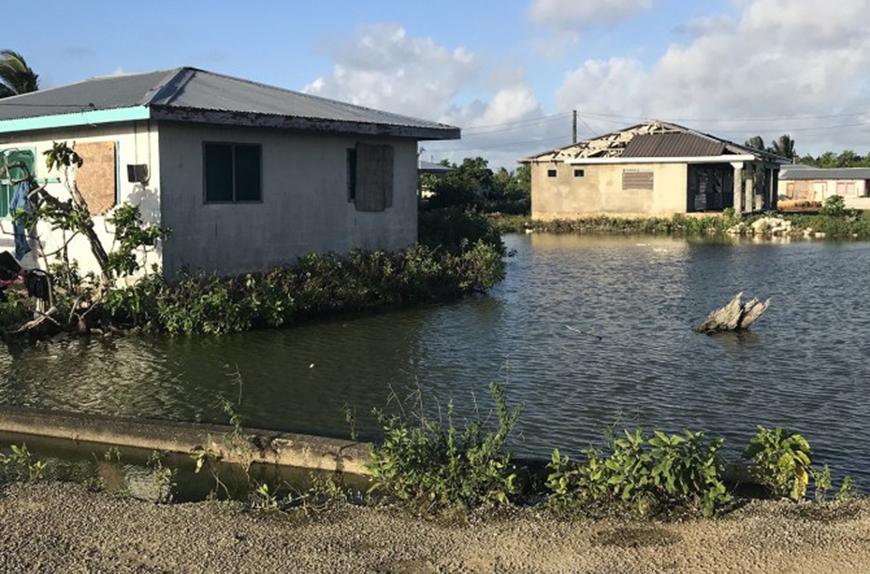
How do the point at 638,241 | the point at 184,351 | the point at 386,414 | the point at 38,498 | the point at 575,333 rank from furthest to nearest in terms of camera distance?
the point at 638,241, the point at 575,333, the point at 184,351, the point at 386,414, the point at 38,498

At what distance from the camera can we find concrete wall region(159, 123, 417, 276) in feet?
47.0

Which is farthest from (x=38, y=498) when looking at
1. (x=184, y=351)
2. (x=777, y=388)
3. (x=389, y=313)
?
(x=389, y=313)

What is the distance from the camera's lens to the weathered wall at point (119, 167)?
14.0 meters

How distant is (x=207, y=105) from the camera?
1430 centimetres

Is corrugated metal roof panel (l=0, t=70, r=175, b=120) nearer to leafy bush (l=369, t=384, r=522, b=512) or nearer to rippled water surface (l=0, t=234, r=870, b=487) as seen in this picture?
rippled water surface (l=0, t=234, r=870, b=487)

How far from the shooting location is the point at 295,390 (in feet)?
34.7

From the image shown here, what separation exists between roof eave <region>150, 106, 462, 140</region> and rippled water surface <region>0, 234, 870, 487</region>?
3256 mm

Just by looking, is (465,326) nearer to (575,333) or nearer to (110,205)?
(575,333)

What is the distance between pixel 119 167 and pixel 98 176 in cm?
49

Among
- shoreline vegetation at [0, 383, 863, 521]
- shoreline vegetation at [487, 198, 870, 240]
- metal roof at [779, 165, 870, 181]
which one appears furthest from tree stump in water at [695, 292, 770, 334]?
metal roof at [779, 165, 870, 181]

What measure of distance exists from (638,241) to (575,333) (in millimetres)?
22077

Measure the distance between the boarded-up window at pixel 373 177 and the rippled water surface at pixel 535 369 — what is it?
2.69 metres

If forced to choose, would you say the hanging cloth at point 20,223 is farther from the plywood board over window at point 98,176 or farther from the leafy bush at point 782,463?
the leafy bush at point 782,463

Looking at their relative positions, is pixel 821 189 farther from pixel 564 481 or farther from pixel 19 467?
pixel 19 467
